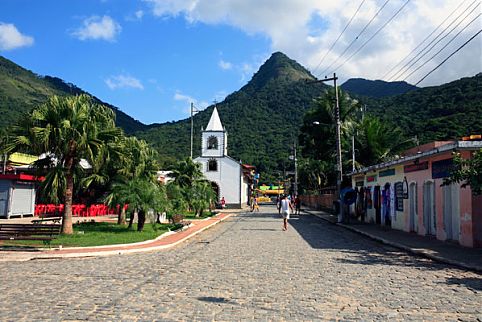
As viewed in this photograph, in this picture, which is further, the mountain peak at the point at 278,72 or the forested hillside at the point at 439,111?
the mountain peak at the point at 278,72

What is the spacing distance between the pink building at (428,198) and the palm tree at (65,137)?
12209 millimetres

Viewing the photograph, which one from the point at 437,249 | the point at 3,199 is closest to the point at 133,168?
the point at 3,199

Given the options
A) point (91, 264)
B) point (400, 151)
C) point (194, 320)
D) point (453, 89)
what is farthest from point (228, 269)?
point (453, 89)

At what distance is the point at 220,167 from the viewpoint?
57.4 metres

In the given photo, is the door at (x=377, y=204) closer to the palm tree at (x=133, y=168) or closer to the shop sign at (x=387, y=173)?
the shop sign at (x=387, y=173)

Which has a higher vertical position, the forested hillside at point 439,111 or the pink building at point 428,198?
the forested hillside at point 439,111

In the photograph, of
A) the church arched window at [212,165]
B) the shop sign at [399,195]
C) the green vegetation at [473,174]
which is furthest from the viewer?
the church arched window at [212,165]

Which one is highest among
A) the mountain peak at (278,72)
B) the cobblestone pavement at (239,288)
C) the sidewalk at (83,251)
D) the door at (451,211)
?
the mountain peak at (278,72)

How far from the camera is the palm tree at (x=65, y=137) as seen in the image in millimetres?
15531

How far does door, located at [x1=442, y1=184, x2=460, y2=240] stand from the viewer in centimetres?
1560

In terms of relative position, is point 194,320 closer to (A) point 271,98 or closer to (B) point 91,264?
(B) point 91,264

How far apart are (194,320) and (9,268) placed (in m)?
6.66

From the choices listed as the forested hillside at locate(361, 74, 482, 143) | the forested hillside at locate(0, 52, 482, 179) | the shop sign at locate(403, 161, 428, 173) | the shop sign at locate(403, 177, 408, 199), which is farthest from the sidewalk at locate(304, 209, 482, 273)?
the forested hillside at locate(0, 52, 482, 179)

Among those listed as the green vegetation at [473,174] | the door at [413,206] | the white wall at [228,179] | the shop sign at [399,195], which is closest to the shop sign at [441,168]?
the door at [413,206]
